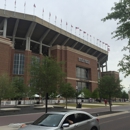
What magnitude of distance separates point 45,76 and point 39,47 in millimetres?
62246

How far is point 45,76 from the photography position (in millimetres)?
16297

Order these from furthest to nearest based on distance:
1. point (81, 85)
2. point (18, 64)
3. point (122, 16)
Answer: point (81, 85) → point (18, 64) → point (122, 16)

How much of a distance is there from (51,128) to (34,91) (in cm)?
1053

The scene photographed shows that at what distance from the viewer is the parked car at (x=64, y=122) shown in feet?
21.7

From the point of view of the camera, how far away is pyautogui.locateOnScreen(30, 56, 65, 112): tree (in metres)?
16.3

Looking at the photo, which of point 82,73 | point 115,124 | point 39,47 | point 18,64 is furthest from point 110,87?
point 82,73

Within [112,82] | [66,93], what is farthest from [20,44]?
[112,82]

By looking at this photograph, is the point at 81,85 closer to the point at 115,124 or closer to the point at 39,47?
the point at 39,47

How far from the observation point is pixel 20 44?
248 ft

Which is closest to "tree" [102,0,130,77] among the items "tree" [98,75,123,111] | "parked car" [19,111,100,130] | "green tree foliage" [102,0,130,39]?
"green tree foliage" [102,0,130,39]

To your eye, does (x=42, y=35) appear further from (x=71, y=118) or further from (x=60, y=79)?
(x=71, y=118)

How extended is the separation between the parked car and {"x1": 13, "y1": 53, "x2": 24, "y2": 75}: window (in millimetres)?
61250

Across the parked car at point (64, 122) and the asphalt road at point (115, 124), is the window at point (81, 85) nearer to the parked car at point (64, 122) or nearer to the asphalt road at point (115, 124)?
the asphalt road at point (115, 124)

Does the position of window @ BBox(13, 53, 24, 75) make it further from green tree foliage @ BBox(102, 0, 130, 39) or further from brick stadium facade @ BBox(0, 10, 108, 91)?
green tree foliage @ BBox(102, 0, 130, 39)
